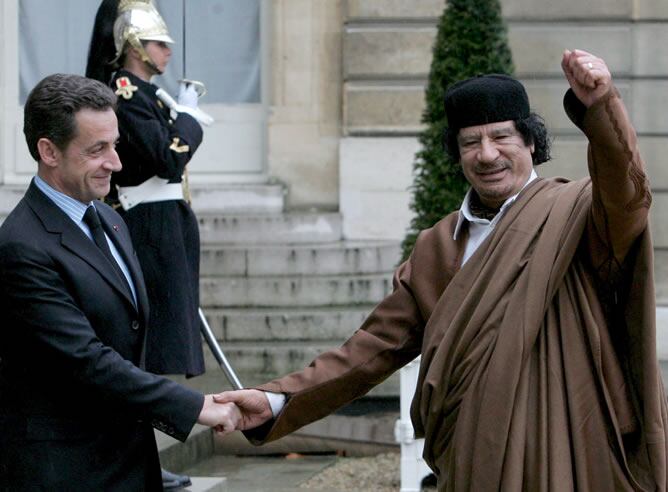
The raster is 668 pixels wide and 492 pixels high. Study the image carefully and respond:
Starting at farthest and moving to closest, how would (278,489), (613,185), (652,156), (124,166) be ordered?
(652,156)
(278,489)
(124,166)
(613,185)

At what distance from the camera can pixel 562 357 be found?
373 cm

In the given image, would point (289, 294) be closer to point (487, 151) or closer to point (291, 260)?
point (291, 260)

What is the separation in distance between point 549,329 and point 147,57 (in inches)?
118

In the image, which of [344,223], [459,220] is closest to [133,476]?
[459,220]

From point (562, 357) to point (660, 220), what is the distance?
6.96 m

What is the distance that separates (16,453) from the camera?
3.82 metres

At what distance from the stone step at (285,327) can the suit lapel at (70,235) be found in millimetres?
5594

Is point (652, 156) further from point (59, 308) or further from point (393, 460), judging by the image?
point (59, 308)

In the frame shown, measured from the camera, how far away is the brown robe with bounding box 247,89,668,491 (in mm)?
3691

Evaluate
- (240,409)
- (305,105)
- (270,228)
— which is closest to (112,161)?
(240,409)

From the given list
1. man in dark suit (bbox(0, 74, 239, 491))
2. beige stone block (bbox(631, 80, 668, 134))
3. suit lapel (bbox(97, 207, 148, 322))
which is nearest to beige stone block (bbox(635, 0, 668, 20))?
beige stone block (bbox(631, 80, 668, 134))

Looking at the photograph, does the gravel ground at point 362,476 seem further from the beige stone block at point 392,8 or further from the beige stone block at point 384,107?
the beige stone block at point 392,8

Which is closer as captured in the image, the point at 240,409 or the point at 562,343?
the point at 562,343

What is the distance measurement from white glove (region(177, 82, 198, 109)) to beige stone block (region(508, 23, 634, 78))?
14.4ft
